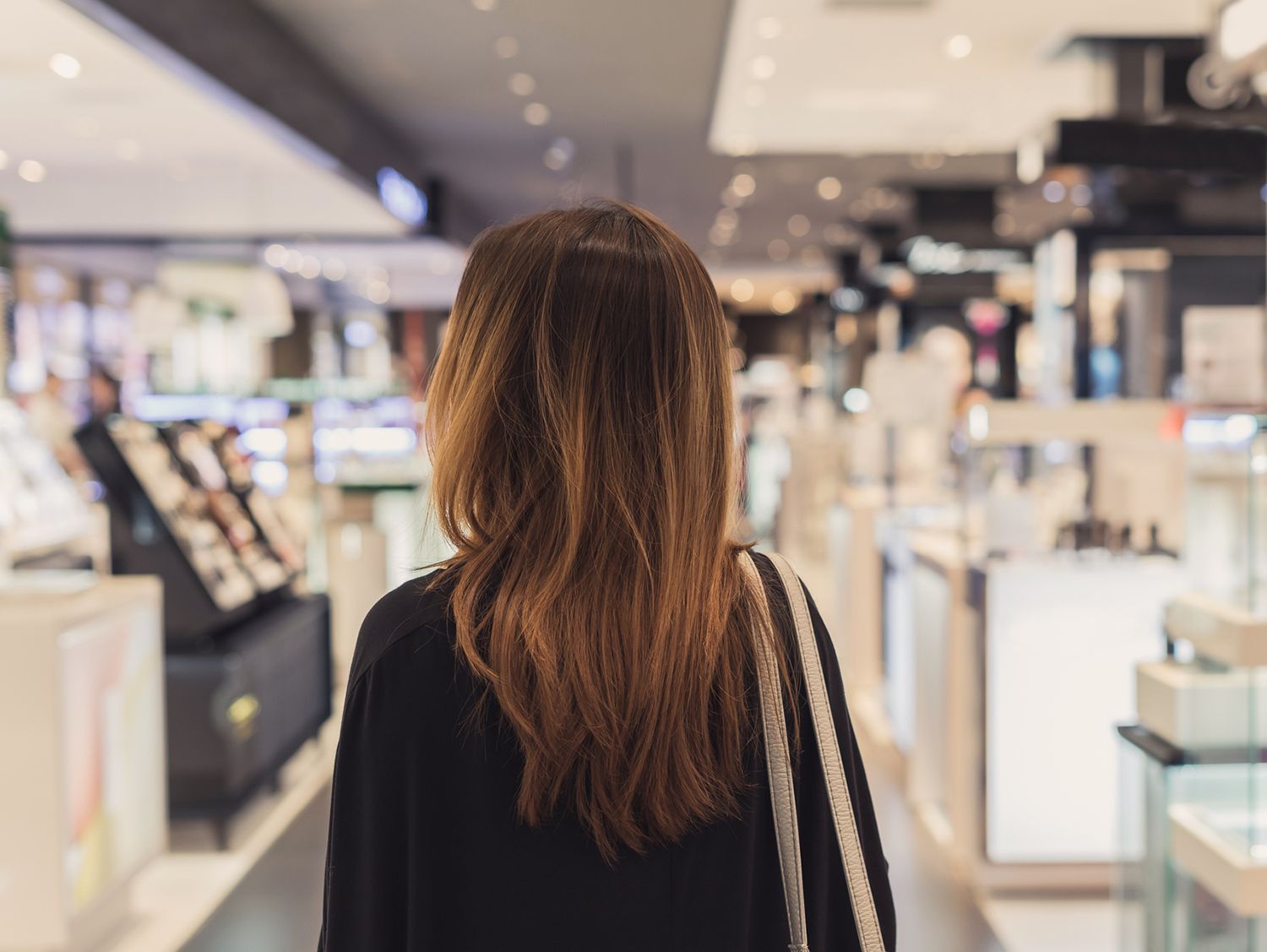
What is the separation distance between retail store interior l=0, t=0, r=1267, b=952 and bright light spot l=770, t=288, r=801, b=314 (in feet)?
46.9

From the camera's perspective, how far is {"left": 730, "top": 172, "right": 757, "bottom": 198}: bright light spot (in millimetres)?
11273

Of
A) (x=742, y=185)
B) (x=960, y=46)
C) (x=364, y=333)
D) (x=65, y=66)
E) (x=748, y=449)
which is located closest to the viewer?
(x=748, y=449)

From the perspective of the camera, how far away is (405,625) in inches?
37.6

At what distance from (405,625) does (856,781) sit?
0.43 meters

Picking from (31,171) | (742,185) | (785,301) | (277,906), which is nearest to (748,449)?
(277,906)

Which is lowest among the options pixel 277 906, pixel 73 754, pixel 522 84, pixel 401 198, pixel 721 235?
pixel 277 906

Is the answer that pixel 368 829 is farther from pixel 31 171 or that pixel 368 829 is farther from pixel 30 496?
pixel 31 171

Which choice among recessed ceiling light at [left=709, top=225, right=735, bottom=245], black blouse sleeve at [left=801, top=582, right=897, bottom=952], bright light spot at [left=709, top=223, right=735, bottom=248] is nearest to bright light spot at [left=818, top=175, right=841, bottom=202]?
bright light spot at [left=709, top=223, right=735, bottom=248]

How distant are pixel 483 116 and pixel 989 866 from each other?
657cm

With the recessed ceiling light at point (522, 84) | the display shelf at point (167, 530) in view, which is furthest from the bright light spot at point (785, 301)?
the display shelf at point (167, 530)

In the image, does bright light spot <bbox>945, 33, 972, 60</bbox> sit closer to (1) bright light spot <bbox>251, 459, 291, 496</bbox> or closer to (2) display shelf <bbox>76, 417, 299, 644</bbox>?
(1) bright light spot <bbox>251, 459, 291, 496</bbox>

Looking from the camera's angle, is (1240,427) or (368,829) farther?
(1240,427)

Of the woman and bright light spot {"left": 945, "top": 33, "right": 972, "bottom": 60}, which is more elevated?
bright light spot {"left": 945, "top": 33, "right": 972, "bottom": 60}

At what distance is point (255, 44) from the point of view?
5953 millimetres
